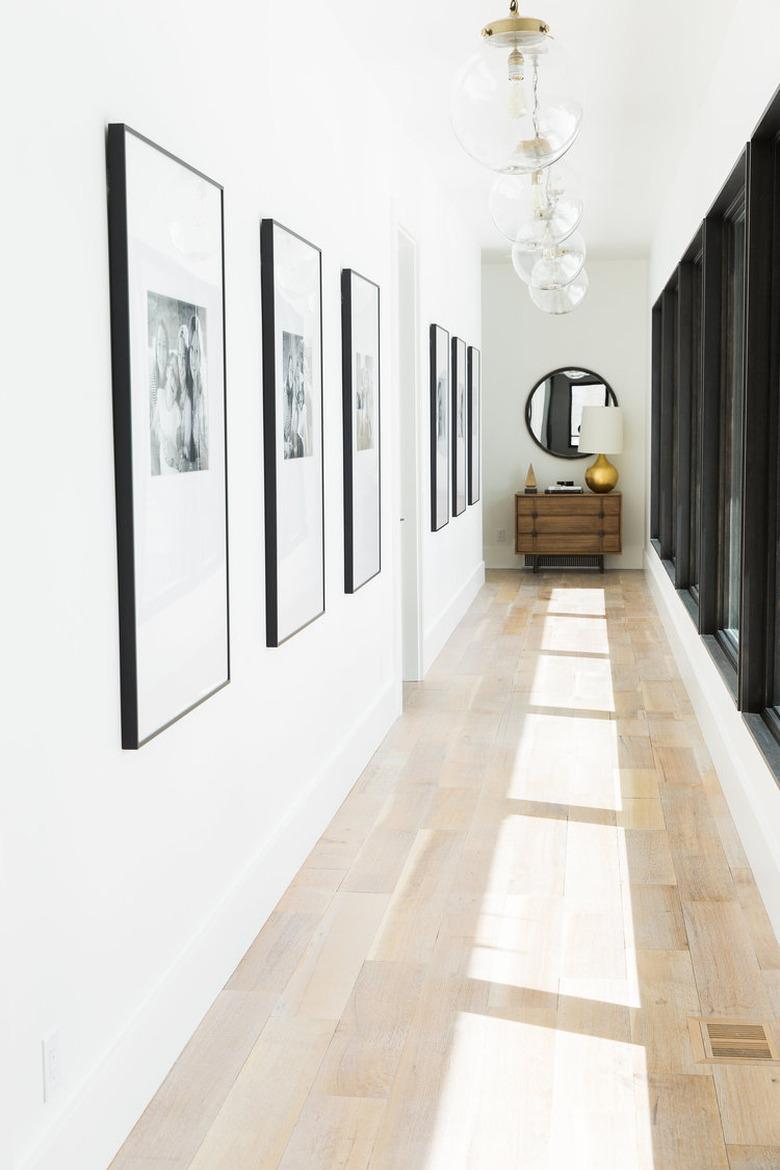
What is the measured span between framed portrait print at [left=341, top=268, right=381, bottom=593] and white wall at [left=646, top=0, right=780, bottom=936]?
1.48 metres

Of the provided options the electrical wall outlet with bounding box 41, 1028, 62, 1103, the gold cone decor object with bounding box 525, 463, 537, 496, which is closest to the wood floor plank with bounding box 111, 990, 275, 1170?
the electrical wall outlet with bounding box 41, 1028, 62, 1103

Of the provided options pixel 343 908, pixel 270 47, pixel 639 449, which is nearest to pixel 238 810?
pixel 343 908

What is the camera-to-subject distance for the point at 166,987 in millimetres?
2547

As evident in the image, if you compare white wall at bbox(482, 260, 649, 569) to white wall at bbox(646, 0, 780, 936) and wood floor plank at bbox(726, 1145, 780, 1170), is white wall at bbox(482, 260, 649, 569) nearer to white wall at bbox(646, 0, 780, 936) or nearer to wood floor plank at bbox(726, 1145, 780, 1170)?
white wall at bbox(646, 0, 780, 936)

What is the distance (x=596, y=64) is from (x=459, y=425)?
3809 mm

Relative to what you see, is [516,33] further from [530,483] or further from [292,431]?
[530,483]

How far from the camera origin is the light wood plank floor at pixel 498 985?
2271mm

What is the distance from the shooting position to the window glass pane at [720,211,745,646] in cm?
504

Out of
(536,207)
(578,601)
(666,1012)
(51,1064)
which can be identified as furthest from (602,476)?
(51,1064)

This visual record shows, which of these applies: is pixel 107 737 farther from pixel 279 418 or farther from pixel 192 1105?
pixel 279 418

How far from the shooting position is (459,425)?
854 centimetres

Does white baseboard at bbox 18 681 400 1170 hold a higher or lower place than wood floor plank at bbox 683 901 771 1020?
higher

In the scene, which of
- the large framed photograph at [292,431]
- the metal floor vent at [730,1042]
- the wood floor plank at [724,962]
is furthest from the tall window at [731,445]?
the metal floor vent at [730,1042]

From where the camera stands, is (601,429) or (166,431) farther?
(601,429)
